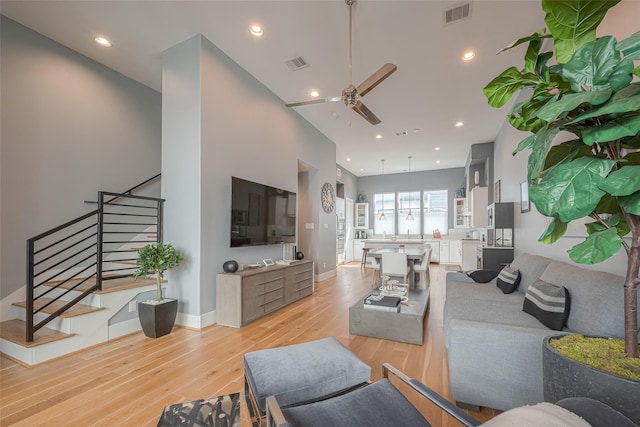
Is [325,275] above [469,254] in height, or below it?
below

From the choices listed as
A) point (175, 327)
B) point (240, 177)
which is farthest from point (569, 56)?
point (175, 327)

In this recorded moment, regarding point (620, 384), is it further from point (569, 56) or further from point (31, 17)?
point (31, 17)

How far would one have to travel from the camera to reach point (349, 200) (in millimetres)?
10258

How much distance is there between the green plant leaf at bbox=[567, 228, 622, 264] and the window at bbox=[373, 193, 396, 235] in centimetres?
964

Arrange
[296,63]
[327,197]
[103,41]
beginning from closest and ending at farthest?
[103,41] < [296,63] < [327,197]

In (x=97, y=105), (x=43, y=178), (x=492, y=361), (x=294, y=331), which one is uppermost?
(x=97, y=105)

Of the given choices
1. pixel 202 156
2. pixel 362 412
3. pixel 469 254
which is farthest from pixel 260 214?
pixel 469 254

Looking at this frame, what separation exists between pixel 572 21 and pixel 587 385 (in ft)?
4.33

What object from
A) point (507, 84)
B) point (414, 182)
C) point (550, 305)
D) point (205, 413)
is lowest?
point (205, 413)

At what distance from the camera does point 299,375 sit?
A: 1.35 m

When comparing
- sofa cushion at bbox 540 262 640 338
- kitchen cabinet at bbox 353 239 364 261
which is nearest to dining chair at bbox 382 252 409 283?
sofa cushion at bbox 540 262 640 338

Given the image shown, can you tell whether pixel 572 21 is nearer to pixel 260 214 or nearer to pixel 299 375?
pixel 299 375

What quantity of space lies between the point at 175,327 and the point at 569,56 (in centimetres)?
397

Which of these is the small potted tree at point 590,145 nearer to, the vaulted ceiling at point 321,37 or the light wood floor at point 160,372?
the light wood floor at point 160,372
